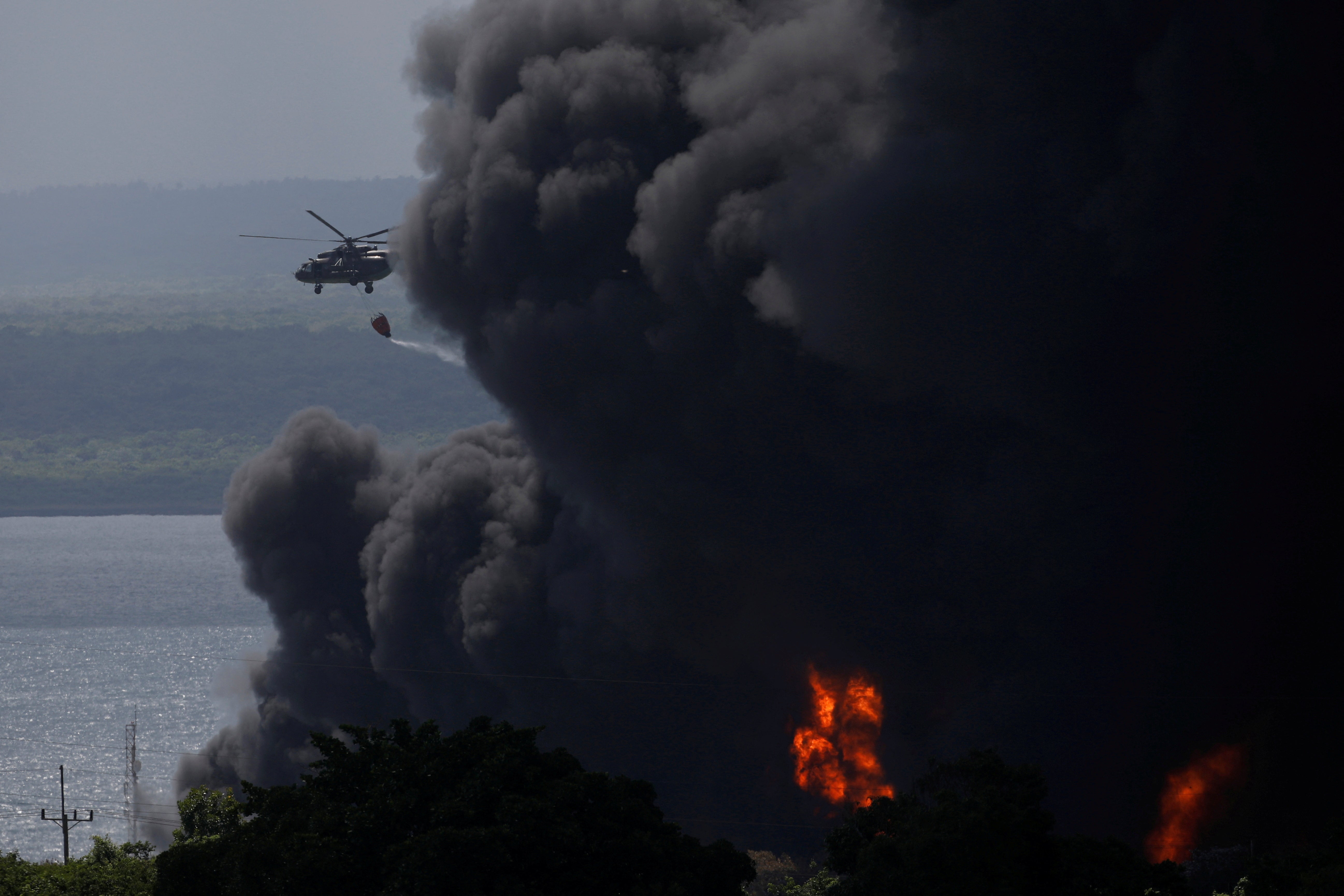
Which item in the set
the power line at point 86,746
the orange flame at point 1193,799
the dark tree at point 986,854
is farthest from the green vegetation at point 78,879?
the power line at point 86,746

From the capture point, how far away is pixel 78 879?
Answer: 142ft

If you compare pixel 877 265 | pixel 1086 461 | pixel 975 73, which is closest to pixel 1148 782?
pixel 1086 461

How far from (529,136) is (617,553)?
71.8ft

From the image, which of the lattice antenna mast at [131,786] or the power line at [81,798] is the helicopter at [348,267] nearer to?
the lattice antenna mast at [131,786]

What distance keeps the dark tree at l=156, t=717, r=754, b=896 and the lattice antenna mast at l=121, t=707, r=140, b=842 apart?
210 ft

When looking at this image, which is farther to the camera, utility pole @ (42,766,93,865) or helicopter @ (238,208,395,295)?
helicopter @ (238,208,395,295)

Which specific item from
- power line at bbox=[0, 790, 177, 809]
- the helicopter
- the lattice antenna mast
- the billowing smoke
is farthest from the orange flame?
power line at bbox=[0, 790, 177, 809]

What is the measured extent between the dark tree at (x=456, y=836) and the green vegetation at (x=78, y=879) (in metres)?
6.32

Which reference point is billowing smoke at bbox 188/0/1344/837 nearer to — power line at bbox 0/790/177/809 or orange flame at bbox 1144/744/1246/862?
orange flame at bbox 1144/744/1246/862

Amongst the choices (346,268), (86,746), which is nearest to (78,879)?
(346,268)

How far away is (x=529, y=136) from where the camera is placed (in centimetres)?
7500

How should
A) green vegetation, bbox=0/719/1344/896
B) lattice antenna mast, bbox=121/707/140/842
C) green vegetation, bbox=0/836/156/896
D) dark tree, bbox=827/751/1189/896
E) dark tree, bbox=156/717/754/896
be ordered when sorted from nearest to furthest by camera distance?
dark tree, bbox=827/751/1189/896, green vegetation, bbox=0/719/1344/896, dark tree, bbox=156/717/754/896, green vegetation, bbox=0/836/156/896, lattice antenna mast, bbox=121/707/140/842

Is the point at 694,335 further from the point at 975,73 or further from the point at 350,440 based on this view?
the point at 350,440

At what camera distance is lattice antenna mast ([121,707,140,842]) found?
104m
